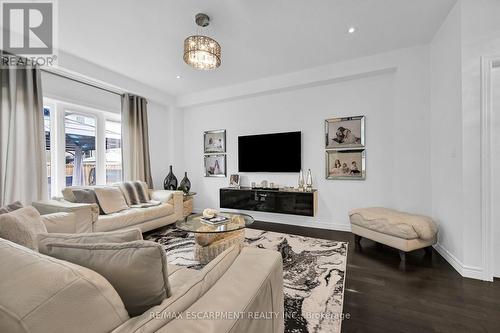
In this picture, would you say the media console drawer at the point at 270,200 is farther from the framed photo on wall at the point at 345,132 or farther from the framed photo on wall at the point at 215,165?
the framed photo on wall at the point at 345,132

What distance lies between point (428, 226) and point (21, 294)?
3.22 meters

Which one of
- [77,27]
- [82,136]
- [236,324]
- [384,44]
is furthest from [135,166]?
[384,44]

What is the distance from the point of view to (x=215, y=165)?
4.96m

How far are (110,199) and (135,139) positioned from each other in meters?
1.50

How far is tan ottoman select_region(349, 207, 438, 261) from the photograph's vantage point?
245 cm

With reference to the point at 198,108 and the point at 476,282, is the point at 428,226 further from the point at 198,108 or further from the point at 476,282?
the point at 198,108

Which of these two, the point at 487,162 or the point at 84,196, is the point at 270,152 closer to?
the point at 487,162

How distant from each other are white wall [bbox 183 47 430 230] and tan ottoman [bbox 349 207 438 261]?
2.08ft

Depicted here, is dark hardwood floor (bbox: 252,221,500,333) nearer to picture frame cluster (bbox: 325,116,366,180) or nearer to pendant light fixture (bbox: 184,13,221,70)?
picture frame cluster (bbox: 325,116,366,180)

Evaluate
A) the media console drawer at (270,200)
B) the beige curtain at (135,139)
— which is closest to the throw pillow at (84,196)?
the beige curtain at (135,139)

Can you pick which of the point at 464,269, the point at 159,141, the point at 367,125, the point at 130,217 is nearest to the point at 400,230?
the point at 464,269

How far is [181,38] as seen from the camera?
2.84 meters

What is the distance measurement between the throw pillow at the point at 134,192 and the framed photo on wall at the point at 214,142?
1.61 metres

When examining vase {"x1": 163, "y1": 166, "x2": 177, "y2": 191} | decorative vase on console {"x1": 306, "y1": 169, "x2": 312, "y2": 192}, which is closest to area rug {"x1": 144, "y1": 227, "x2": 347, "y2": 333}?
decorative vase on console {"x1": 306, "y1": 169, "x2": 312, "y2": 192}
